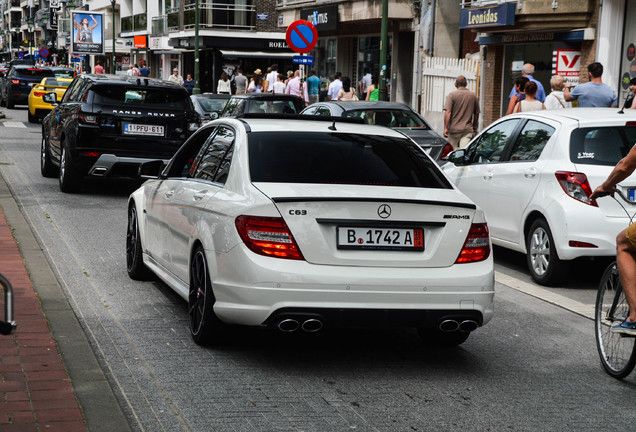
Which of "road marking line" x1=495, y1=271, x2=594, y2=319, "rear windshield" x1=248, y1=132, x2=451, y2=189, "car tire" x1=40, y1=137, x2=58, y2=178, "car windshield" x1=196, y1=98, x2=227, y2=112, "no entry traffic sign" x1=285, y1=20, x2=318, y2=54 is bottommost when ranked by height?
"road marking line" x1=495, y1=271, x2=594, y2=319

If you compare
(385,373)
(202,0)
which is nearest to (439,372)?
(385,373)

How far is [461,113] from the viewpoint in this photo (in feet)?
58.3

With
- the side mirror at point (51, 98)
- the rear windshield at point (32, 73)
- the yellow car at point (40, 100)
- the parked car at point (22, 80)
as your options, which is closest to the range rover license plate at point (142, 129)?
the side mirror at point (51, 98)

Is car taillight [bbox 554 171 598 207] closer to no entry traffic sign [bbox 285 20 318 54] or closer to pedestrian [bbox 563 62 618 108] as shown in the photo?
pedestrian [bbox 563 62 618 108]

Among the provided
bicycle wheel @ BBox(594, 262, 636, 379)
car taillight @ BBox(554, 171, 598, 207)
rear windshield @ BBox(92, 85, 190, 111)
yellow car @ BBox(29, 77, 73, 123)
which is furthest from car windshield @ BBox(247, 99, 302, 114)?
yellow car @ BBox(29, 77, 73, 123)

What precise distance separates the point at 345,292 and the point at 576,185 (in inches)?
155

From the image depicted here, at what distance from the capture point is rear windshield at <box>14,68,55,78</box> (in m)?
43.8

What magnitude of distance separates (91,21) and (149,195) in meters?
74.1

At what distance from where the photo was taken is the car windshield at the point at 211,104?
927 inches

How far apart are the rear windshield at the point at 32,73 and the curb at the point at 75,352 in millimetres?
35800

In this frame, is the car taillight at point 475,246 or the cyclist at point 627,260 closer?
the cyclist at point 627,260

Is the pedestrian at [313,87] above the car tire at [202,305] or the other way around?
above

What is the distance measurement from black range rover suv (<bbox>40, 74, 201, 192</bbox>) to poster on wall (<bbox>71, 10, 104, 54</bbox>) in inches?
2582

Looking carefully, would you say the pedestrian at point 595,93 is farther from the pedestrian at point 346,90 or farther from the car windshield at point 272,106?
the pedestrian at point 346,90
